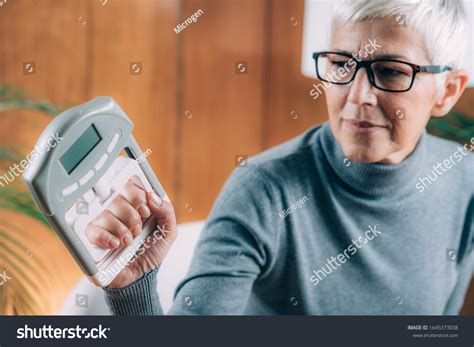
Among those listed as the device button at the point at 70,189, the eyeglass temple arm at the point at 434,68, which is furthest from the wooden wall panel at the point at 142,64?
the eyeglass temple arm at the point at 434,68

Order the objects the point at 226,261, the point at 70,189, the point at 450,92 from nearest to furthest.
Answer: the point at 70,189 → the point at 226,261 → the point at 450,92

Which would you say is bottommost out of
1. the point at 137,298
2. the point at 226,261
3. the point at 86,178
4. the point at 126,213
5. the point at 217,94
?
the point at 137,298

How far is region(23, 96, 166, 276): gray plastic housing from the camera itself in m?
1.68

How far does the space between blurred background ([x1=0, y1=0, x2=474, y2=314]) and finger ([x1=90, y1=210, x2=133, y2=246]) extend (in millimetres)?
167

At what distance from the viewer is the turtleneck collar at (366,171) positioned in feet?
6.19

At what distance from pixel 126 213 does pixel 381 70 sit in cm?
76

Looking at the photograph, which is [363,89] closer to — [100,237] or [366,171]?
[366,171]

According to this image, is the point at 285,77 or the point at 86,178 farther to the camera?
the point at 285,77

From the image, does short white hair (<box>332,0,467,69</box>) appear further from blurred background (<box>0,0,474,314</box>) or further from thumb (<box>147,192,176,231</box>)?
thumb (<box>147,192,176,231</box>)

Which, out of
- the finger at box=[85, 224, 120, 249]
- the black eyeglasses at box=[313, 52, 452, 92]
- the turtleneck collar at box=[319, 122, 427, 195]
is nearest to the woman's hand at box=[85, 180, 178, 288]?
the finger at box=[85, 224, 120, 249]

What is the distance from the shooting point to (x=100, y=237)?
1.76m

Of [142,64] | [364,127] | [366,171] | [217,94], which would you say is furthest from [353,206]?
[142,64]
